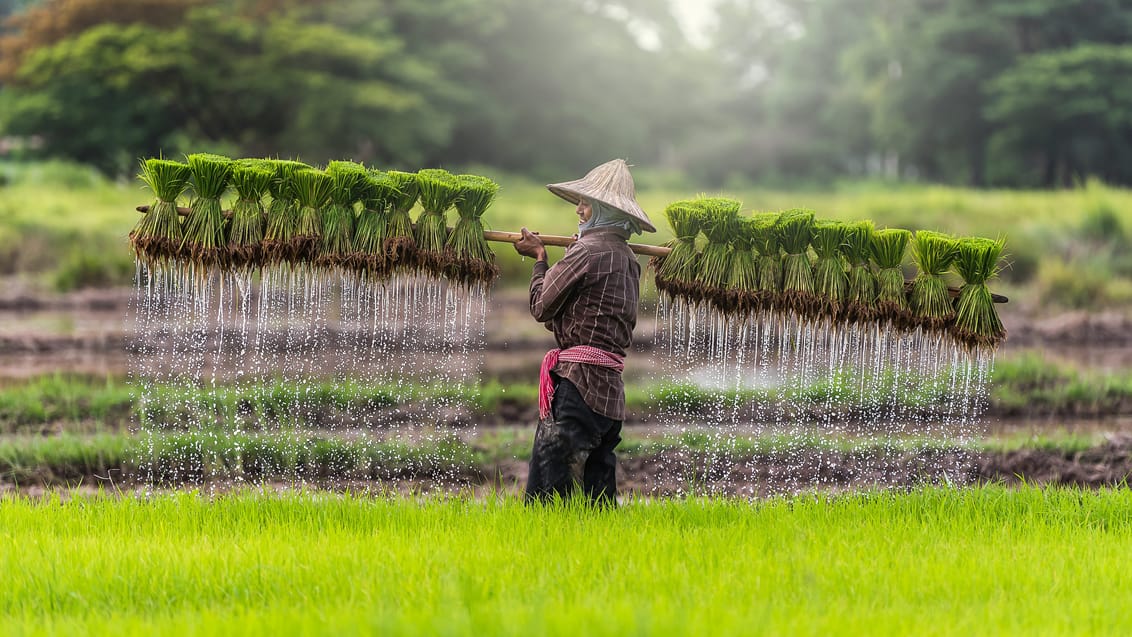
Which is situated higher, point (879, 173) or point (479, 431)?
point (879, 173)

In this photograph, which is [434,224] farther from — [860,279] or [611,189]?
[860,279]

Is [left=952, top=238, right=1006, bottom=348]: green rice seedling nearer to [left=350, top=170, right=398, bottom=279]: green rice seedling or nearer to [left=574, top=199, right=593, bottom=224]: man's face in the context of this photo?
[left=574, top=199, right=593, bottom=224]: man's face

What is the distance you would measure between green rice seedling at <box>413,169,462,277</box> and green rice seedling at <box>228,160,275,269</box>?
0.86 metres

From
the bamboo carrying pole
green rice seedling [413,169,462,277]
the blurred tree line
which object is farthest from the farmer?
the blurred tree line

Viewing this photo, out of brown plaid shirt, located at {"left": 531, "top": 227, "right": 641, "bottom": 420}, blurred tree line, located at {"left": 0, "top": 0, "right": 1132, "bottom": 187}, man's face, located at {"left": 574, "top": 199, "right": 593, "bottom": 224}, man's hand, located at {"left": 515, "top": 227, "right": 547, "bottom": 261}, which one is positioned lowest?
brown plaid shirt, located at {"left": 531, "top": 227, "right": 641, "bottom": 420}

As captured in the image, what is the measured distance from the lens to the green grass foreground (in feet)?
12.5

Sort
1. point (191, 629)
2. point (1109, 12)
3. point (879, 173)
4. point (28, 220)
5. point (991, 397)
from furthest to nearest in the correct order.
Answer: point (879, 173), point (1109, 12), point (28, 220), point (991, 397), point (191, 629)

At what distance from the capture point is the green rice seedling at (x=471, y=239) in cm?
605

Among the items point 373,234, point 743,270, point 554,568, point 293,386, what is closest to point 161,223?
point 373,234

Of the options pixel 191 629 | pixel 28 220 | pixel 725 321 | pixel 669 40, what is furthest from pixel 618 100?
pixel 191 629

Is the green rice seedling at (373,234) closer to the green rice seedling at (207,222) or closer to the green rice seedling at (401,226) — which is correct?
the green rice seedling at (401,226)

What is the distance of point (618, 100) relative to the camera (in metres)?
37.5

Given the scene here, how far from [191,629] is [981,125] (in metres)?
34.2

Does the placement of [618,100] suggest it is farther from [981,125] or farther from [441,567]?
[441,567]
